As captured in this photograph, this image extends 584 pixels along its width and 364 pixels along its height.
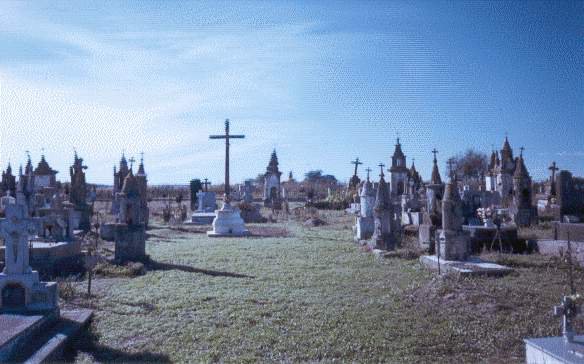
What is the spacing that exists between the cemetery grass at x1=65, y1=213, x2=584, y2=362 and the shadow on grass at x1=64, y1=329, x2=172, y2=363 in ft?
0.08

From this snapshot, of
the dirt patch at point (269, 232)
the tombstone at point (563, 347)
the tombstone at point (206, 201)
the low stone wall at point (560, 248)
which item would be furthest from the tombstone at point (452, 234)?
the tombstone at point (206, 201)

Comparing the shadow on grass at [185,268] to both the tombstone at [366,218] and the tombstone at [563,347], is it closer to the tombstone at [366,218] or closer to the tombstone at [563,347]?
the tombstone at [563,347]

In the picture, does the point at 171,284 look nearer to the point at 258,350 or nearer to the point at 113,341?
the point at 113,341

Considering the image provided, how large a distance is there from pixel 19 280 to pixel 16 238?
652mm

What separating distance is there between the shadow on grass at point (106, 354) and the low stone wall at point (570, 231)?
11.5 m

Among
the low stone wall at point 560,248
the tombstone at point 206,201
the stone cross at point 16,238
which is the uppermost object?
the tombstone at point 206,201

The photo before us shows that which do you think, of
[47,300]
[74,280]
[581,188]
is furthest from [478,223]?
[47,300]

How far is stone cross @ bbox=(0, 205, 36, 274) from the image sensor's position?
7.45m

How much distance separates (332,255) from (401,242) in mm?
2728

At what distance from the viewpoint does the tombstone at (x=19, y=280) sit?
286 inches

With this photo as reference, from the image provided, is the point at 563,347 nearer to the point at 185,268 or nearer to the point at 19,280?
the point at 19,280

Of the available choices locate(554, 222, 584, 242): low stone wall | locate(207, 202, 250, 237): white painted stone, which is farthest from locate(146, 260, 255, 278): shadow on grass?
locate(554, 222, 584, 242): low stone wall

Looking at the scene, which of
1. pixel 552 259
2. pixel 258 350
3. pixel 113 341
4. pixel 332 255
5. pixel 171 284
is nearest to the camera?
pixel 258 350

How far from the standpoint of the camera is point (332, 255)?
15055mm
